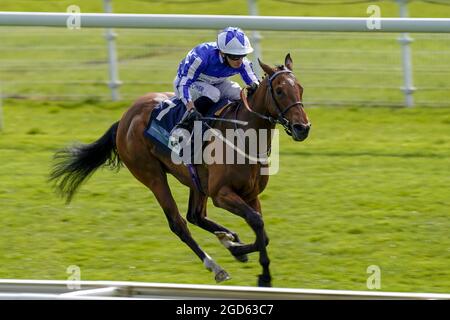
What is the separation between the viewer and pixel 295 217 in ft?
25.9

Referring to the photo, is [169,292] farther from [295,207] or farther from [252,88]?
[295,207]

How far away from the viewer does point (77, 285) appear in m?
5.23

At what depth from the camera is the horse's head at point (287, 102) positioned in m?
6.02

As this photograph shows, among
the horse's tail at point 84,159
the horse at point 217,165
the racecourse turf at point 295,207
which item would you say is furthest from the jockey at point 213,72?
the racecourse turf at point 295,207

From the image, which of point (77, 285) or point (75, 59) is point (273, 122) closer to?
point (77, 285)

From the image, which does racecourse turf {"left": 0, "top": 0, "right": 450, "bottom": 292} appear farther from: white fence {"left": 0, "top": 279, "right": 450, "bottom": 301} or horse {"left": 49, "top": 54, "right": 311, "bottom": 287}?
white fence {"left": 0, "top": 279, "right": 450, "bottom": 301}

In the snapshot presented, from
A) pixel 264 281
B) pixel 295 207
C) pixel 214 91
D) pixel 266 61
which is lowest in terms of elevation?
pixel 264 281

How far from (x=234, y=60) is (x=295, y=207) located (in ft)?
6.52

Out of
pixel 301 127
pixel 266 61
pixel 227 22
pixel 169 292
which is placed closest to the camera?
pixel 169 292

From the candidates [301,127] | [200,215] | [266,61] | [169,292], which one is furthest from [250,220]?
[266,61]

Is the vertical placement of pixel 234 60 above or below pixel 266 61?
Result: below

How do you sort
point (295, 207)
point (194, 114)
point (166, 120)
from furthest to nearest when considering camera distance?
point (295, 207), point (166, 120), point (194, 114)

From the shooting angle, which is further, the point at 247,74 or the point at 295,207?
the point at 295,207
